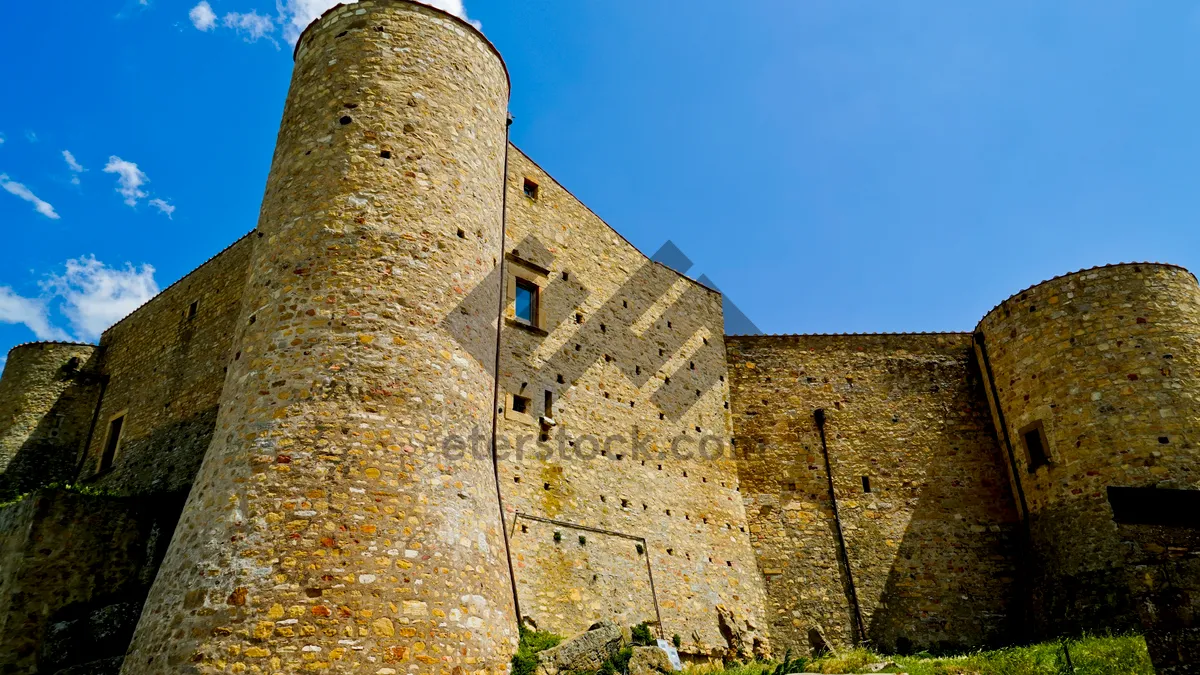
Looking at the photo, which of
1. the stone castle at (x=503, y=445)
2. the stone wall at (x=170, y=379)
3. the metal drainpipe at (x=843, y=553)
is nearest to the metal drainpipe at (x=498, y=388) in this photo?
the stone castle at (x=503, y=445)

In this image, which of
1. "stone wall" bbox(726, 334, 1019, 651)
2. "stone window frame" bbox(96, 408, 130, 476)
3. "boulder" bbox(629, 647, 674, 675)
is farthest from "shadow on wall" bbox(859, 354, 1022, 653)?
"stone window frame" bbox(96, 408, 130, 476)

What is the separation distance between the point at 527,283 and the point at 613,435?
310 cm

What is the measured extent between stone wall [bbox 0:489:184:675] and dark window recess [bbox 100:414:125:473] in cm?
434

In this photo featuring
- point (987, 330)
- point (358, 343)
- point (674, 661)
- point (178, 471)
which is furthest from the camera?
point (987, 330)

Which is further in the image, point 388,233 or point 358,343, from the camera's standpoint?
point 388,233

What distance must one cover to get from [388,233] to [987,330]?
13115mm

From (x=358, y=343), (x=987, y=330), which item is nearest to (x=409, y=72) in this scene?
(x=358, y=343)

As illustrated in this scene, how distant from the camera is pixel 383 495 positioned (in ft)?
29.9

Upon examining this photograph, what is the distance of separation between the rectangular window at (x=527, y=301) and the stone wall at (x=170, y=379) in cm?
499

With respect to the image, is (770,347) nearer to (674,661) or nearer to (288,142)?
(674,661)

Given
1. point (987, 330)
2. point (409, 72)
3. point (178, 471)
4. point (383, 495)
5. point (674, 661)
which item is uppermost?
point (409, 72)

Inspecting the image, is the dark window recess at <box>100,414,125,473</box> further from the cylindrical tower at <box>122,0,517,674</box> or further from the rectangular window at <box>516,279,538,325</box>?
the rectangular window at <box>516,279,538,325</box>

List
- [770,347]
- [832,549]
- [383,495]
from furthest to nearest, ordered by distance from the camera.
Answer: [770,347], [832,549], [383,495]

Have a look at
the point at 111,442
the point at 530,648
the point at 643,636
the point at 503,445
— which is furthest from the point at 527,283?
the point at 111,442
